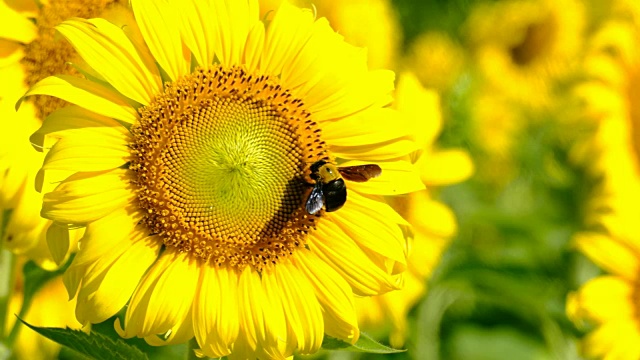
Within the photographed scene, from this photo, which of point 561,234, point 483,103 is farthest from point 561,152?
point 483,103

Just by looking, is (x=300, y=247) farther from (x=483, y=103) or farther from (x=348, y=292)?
(x=483, y=103)

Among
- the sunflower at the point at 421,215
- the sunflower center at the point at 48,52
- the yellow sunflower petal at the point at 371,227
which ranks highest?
the sunflower center at the point at 48,52

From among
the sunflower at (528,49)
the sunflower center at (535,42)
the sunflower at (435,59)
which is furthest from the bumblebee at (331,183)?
the sunflower center at (535,42)

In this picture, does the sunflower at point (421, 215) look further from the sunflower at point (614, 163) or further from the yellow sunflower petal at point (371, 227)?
the yellow sunflower petal at point (371, 227)

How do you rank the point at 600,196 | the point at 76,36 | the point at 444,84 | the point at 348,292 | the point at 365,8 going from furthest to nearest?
the point at 444,84, the point at 365,8, the point at 600,196, the point at 348,292, the point at 76,36

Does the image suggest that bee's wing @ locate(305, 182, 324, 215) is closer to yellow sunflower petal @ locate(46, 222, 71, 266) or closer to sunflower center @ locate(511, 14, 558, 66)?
yellow sunflower petal @ locate(46, 222, 71, 266)

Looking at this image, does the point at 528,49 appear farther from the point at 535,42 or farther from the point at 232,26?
the point at 232,26

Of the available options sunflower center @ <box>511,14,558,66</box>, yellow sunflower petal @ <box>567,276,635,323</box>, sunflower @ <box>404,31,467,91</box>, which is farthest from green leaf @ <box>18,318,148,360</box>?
sunflower center @ <box>511,14,558,66</box>
